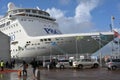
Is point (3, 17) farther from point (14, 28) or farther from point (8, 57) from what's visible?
point (8, 57)

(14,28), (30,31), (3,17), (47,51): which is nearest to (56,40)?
(47,51)

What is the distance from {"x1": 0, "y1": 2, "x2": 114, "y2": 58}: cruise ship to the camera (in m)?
52.7

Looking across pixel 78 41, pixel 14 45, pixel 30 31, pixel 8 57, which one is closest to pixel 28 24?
pixel 30 31

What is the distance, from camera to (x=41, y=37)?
54.8m

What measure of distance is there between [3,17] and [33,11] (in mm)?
9874

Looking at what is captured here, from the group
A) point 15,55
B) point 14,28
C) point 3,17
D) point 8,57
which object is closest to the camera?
point 8,57

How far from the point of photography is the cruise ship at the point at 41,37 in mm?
52688

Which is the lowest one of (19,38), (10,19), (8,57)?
(8,57)

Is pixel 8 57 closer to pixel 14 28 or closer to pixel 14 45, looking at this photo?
pixel 14 45

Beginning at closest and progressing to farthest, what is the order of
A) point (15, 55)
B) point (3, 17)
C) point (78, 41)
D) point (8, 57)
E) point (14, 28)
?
1. point (8, 57)
2. point (78, 41)
3. point (15, 55)
4. point (14, 28)
5. point (3, 17)

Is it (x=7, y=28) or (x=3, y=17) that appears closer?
(x=7, y=28)

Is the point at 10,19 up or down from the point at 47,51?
up

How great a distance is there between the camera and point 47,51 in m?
55.3

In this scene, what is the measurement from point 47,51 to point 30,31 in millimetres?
7969
